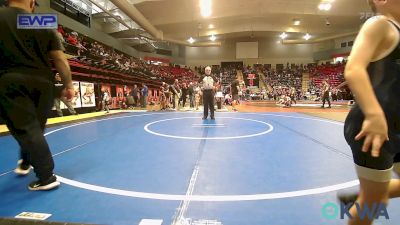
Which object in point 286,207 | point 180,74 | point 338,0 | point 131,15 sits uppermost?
point 338,0

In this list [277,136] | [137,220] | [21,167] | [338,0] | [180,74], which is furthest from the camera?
[180,74]

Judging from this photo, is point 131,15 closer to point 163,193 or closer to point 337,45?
point 163,193

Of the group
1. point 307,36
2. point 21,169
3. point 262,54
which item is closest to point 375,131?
point 21,169

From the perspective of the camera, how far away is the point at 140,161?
3.46 metres

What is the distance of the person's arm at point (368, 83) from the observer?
1.13m

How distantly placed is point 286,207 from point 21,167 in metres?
2.81

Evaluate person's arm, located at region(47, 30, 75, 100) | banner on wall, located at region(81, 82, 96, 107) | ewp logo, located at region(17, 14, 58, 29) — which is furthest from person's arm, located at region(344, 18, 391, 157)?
banner on wall, located at region(81, 82, 96, 107)

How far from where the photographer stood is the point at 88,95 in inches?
493

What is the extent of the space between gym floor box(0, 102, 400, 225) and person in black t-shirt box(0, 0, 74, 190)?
0.35 metres

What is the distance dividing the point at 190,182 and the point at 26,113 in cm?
169

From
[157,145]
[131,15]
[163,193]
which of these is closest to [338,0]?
[131,15]

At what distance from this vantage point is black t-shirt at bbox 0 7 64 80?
2.41m

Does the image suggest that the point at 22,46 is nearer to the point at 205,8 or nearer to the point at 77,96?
the point at 77,96

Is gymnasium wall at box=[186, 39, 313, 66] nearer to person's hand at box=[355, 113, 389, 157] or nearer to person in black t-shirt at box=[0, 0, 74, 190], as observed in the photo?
person in black t-shirt at box=[0, 0, 74, 190]
